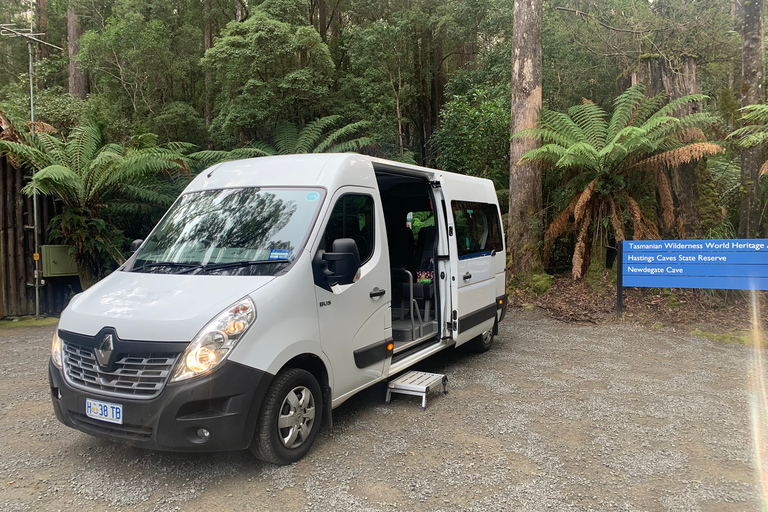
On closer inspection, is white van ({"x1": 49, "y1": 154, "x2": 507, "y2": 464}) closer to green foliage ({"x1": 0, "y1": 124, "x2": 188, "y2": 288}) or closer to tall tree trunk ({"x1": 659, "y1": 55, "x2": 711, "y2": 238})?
green foliage ({"x1": 0, "y1": 124, "x2": 188, "y2": 288})

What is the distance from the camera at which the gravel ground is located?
331 centimetres

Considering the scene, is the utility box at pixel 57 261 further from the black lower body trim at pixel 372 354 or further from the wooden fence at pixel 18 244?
the black lower body trim at pixel 372 354

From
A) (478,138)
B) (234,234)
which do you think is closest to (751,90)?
(478,138)

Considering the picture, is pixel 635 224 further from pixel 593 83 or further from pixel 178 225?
pixel 178 225

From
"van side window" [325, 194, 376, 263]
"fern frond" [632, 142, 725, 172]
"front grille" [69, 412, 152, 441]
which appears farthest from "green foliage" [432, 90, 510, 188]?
"front grille" [69, 412, 152, 441]

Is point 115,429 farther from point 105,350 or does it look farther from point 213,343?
point 213,343

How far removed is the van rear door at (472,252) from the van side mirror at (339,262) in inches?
82.6

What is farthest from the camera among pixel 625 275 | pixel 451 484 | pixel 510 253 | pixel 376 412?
pixel 510 253

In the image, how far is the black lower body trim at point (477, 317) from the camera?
19.8 feet

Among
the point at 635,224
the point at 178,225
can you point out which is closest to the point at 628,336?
the point at 635,224

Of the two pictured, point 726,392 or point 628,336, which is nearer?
point 726,392

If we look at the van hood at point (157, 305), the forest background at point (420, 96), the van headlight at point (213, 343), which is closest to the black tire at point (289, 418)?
the van headlight at point (213, 343)

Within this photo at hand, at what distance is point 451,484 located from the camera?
3.50 metres

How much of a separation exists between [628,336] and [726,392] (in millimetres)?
2485
